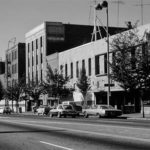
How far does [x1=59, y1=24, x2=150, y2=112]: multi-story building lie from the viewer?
2235 inches

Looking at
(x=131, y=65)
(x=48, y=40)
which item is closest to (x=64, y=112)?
(x=131, y=65)

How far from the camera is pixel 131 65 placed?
4222 cm

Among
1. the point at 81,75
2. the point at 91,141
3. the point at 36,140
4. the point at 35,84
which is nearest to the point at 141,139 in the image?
the point at 91,141

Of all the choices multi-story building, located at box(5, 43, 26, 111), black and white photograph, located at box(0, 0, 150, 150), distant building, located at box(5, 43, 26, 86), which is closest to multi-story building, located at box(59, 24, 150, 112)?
black and white photograph, located at box(0, 0, 150, 150)

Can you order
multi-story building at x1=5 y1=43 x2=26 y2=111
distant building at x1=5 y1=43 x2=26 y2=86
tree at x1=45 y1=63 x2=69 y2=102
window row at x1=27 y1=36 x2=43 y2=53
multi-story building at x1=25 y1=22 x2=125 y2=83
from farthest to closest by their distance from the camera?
distant building at x1=5 y1=43 x2=26 y2=86 < multi-story building at x1=5 y1=43 x2=26 y2=111 < window row at x1=27 y1=36 x2=43 y2=53 < multi-story building at x1=25 y1=22 x2=125 y2=83 < tree at x1=45 y1=63 x2=69 y2=102

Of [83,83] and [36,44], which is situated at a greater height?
[36,44]

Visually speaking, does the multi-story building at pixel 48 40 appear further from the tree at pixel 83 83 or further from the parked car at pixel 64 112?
the parked car at pixel 64 112

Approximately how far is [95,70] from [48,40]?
20.8m

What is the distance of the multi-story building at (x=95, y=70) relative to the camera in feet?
186

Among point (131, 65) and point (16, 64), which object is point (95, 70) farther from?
point (16, 64)

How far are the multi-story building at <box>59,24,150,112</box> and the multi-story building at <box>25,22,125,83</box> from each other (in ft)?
37.5

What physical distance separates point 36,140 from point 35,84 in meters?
58.0

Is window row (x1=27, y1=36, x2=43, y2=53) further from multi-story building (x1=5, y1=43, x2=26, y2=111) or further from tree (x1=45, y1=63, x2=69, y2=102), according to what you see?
tree (x1=45, y1=63, x2=69, y2=102)

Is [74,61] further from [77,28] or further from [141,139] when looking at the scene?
[141,139]
